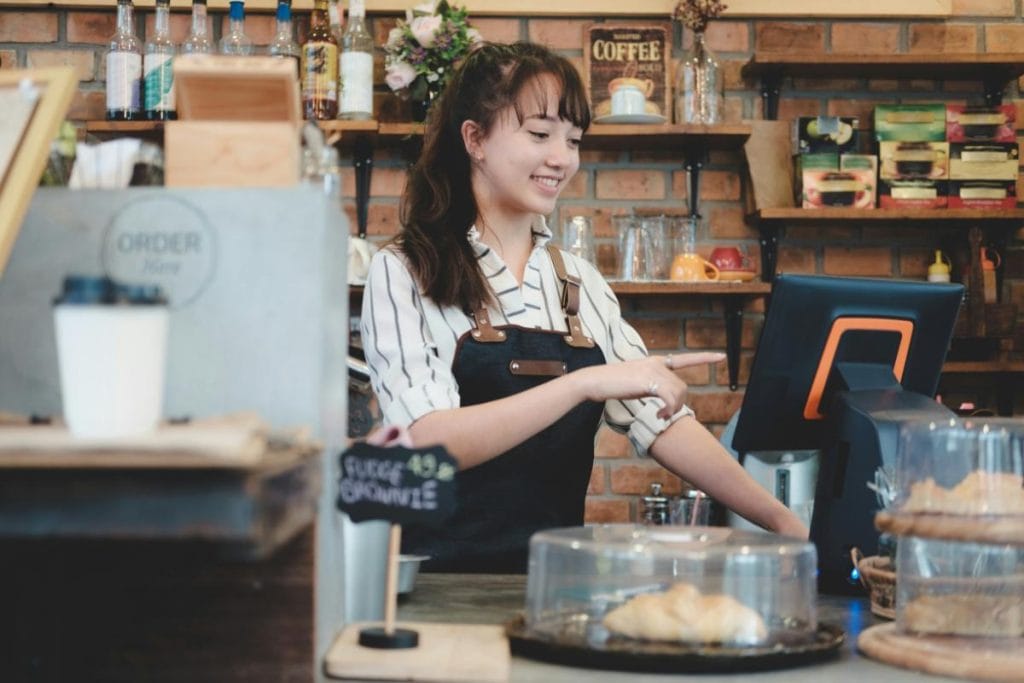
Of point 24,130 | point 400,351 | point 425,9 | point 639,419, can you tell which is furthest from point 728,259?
point 24,130

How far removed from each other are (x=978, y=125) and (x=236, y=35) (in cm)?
198

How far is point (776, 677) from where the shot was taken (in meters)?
1.05

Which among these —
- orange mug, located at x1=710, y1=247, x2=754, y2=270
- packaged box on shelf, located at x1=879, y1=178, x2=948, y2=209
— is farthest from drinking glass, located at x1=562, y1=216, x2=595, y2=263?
packaged box on shelf, located at x1=879, y1=178, x2=948, y2=209

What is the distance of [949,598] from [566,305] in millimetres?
1168

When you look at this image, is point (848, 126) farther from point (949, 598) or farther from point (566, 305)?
point (949, 598)

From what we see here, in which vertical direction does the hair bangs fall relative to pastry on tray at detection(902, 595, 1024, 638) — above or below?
above

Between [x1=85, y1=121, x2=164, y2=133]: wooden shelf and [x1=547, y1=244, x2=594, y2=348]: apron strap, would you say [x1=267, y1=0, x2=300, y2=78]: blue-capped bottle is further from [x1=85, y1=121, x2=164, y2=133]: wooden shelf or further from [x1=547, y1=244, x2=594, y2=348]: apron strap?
[x1=547, y1=244, x2=594, y2=348]: apron strap

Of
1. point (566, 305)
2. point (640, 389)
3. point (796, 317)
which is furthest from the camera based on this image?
point (566, 305)

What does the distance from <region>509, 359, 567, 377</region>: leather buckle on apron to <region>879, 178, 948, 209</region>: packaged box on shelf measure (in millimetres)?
1543

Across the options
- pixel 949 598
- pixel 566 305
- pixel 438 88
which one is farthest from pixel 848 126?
pixel 949 598

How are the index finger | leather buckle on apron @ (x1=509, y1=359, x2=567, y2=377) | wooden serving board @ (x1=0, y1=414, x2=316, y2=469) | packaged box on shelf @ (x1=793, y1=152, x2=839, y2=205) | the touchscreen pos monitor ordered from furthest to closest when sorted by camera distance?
packaged box on shelf @ (x1=793, y1=152, x2=839, y2=205) → leather buckle on apron @ (x1=509, y1=359, x2=567, y2=377) → the index finger → the touchscreen pos monitor → wooden serving board @ (x1=0, y1=414, x2=316, y2=469)

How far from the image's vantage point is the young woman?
6.37 ft

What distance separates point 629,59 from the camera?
11.2 feet

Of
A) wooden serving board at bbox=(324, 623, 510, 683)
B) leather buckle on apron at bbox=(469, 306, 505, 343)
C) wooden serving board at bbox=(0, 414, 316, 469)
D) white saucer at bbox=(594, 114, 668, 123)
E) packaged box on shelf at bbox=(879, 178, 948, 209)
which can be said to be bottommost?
wooden serving board at bbox=(324, 623, 510, 683)
